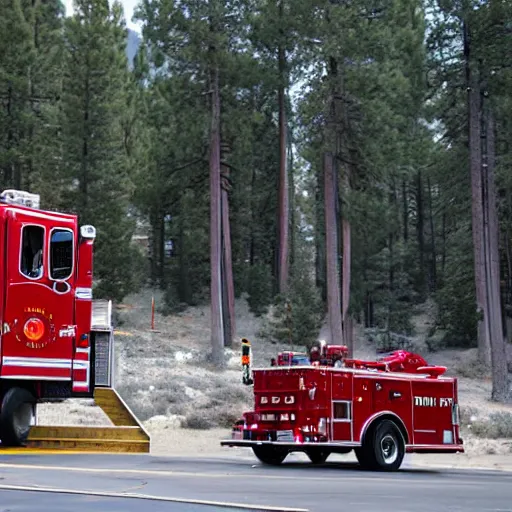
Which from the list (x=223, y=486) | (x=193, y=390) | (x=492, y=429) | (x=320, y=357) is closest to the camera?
(x=223, y=486)

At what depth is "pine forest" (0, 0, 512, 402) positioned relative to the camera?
1391 inches

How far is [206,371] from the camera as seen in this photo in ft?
114

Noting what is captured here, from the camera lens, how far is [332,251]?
36.4 metres

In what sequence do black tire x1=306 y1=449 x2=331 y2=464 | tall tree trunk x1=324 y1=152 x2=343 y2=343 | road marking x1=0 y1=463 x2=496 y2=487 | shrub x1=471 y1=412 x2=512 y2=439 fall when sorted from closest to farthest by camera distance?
1. road marking x1=0 y1=463 x2=496 y2=487
2. black tire x1=306 y1=449 x2=331 y2=464
3. shrub x1=471 y1=412 x2=512 y2=439
4. tall tree trunk x1=324 y1=152 x2=343 y2=343

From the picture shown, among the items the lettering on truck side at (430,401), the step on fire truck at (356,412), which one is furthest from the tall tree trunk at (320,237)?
the step on fire truck at (356,412)

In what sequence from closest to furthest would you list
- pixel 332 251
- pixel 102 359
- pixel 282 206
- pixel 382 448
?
pixel 382 448 → pixel 102 359 → pixel 332 251 → pixel 282 206

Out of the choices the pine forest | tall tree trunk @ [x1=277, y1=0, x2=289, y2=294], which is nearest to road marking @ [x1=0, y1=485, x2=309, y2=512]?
the pine forest

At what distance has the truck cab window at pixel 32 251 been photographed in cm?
1490

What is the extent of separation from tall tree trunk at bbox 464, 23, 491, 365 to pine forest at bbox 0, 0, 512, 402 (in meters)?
0.08

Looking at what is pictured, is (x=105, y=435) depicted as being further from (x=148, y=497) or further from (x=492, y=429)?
(x=492, y=429)

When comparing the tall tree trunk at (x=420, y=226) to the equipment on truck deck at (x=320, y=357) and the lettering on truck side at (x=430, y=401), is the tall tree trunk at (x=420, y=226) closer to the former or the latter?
the lettering on truck side at (x=430, y=401)

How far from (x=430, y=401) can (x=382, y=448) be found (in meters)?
1.46

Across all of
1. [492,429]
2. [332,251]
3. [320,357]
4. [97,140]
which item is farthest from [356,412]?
[97,140]

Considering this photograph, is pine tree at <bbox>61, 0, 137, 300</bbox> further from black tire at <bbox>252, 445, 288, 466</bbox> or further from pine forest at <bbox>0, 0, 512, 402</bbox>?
black tire at <bbox>252, 445, 288, 466</bbox>
